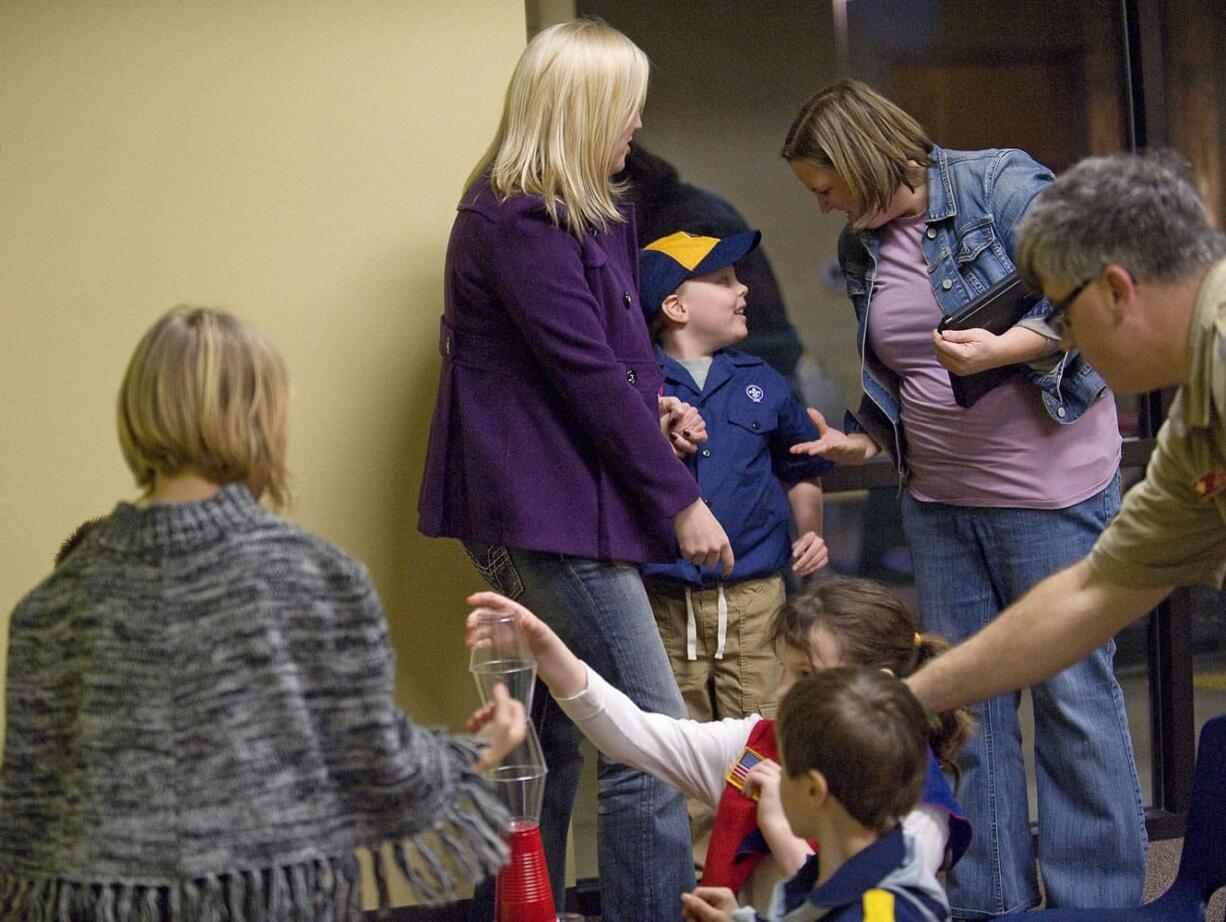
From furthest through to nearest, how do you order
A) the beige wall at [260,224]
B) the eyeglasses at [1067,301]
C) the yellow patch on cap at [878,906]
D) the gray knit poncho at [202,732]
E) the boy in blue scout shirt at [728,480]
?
the boy in blue scout shirt at [728,480], the beige wall at [260,224], the eyeglasses at [1067,301], the yellow patch on cap at [878,906], the gray knit poncho at [202,732]

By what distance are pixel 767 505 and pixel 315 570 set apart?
1595 millimetres

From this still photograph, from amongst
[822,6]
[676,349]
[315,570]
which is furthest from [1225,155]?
[315,570]

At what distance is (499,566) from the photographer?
8.14 feet

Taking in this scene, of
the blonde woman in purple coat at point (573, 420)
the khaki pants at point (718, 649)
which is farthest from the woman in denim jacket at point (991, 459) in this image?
the blonde woman in purple coat at point (573, 420)

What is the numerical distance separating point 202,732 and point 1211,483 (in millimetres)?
1226

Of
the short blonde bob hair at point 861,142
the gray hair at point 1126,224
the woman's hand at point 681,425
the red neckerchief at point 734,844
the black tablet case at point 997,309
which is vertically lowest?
the red neckerchief at point 734,844

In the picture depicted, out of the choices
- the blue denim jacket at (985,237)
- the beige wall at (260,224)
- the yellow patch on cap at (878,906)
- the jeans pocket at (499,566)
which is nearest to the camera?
the yellow patch on cap at (878,906)

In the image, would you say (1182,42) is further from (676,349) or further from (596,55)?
(596,55)

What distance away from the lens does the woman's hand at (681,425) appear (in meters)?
2.82

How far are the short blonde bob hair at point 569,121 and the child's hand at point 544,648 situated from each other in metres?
0.73

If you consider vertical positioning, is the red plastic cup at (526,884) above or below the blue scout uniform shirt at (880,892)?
below

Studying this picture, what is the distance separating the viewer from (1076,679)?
264cm

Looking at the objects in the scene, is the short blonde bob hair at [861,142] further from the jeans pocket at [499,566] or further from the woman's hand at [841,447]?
the jeans pocket at [499,566]

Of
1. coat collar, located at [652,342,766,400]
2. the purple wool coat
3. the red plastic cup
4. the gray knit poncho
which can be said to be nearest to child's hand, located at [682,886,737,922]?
the gray knit poncho
